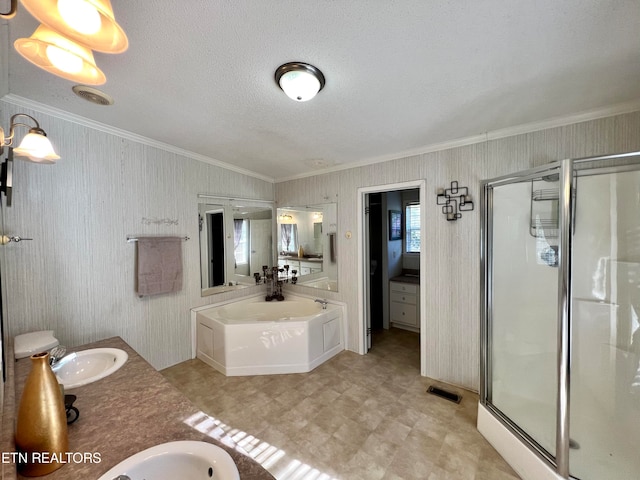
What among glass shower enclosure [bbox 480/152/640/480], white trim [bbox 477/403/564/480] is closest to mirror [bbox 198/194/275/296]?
glass shower enclosure [bbox 480/152/640/480]

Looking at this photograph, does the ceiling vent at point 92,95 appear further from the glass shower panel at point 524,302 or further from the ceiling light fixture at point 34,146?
the glass shower panel at point 524,302

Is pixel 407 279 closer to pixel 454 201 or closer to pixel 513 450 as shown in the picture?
pixel 454 201

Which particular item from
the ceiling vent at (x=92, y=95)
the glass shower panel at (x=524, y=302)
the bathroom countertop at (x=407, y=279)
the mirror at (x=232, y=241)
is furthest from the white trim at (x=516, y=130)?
the ceiling vent at (x=92, y=95)

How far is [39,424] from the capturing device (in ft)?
2.77

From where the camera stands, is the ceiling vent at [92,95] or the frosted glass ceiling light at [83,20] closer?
the frosted glass ceiling light at [83,20]

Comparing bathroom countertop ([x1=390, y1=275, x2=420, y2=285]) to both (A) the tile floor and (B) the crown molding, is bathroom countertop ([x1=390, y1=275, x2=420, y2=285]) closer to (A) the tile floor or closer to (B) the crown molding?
(A) the tile floor

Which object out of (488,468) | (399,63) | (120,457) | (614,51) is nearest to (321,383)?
(488,468)

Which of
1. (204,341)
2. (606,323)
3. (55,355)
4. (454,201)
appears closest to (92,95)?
(55,355)

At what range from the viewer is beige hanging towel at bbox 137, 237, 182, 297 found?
2.59 meters

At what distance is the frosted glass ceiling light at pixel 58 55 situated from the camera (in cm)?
83

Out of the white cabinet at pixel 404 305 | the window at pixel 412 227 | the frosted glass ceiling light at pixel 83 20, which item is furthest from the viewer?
the window at pixel 412 227

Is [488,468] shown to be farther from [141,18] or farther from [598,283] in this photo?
[141,18]

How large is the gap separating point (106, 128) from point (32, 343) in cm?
187

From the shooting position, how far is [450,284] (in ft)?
8.12
